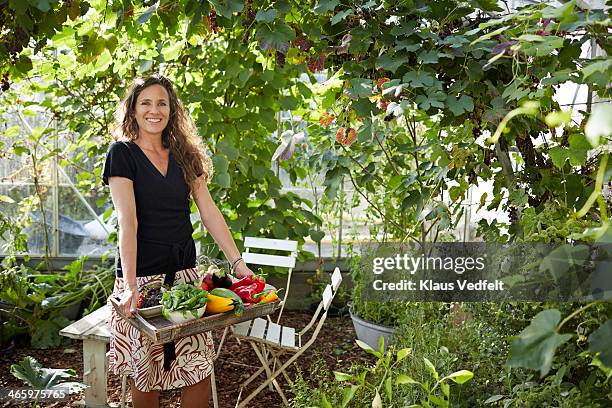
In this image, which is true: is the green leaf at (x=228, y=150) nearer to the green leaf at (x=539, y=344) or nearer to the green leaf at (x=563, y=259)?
the green leaf at (x=563, y=259)

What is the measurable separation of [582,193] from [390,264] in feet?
5.08

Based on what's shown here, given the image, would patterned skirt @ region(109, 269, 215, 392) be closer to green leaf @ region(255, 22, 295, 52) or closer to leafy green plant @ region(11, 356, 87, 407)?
leafy green plant @ region(11, 356, 87, 407)

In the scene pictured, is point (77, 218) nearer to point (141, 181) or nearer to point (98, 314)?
point (98, 314)

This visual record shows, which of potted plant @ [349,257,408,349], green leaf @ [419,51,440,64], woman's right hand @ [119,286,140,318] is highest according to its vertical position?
green leaf @ [419,51,440,64]

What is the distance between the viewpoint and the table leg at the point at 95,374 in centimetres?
294

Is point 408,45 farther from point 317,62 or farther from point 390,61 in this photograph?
point 317,62

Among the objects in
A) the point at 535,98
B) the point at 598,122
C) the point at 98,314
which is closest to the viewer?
the point at 598,122

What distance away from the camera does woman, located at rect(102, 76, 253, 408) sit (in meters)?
2.36

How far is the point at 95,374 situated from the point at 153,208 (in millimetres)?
995

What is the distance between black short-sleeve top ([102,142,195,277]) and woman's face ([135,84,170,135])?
87 mm

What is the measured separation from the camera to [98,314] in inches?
124

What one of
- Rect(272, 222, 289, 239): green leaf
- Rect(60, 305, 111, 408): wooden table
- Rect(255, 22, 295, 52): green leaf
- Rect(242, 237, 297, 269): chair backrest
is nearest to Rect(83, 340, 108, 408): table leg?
Rect(60, 305, 111, 408): wooden table

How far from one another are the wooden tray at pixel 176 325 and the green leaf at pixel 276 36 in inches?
35.2

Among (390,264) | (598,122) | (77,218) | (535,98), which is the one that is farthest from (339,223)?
(598,122)
